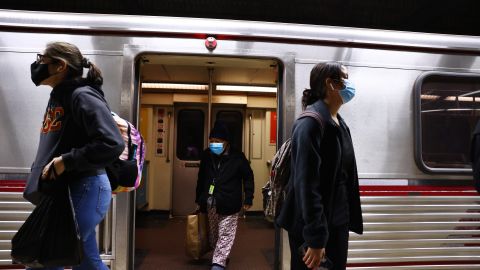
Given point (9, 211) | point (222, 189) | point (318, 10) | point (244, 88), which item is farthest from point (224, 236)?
point (318, 10)

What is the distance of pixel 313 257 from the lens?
2.10 m

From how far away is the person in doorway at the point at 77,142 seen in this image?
213cm

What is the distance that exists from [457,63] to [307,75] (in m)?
1.32

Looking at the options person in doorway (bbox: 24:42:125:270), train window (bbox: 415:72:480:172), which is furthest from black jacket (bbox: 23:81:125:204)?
train window (bbox: 415:72:480:172)

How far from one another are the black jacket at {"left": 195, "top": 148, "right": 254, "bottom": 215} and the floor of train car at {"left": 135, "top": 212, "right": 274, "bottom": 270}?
0.68 m

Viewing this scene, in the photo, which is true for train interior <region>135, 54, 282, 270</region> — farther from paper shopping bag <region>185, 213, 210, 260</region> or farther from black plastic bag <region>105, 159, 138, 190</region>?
black plastic bag <region>105, 159, 138, 190</region>

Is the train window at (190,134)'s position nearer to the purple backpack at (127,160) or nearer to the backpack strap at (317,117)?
the purple backpack at (127,160)

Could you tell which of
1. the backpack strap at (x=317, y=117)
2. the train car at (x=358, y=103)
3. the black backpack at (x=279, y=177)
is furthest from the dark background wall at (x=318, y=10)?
the backpack strap at (x=317, y=117)

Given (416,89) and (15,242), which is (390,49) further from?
(15,242)

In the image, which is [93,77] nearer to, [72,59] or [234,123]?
[72,59]

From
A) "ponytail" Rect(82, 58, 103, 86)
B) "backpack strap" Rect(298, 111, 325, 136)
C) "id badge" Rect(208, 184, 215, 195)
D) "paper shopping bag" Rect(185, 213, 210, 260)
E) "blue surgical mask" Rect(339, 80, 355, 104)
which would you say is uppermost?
"ponytail" Rect(82, 58, 103, 86)

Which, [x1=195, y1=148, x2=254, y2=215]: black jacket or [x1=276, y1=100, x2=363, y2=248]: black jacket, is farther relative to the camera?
[x1=195, y1=148, x2=254, y2=215]: black jacket

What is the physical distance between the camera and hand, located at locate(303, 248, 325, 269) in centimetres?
209

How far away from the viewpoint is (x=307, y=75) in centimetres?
353
